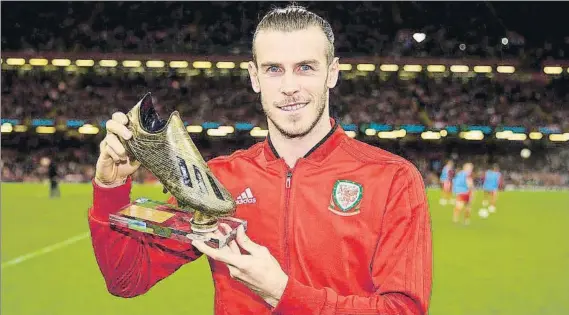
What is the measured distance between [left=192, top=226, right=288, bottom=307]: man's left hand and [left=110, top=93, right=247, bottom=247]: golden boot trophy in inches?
1.1

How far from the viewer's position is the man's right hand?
4.74ft

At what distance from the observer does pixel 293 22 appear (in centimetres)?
175

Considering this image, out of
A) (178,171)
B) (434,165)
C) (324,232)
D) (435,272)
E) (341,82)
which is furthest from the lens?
(434,165)

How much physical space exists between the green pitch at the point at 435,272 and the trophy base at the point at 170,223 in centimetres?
→ 368

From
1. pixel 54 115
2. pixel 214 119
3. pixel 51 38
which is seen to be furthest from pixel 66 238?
pixel 54 115

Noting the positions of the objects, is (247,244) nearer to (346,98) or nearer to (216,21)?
(216,21)

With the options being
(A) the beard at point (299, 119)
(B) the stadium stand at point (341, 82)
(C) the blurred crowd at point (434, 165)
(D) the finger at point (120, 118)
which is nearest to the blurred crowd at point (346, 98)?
(B) the stadium stand at point (341, 82)

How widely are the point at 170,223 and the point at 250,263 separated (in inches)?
11.2

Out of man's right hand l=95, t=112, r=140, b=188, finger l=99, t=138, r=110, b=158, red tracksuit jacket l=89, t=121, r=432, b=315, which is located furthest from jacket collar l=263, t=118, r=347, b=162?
finger l=99, t=138, r=110, b=158

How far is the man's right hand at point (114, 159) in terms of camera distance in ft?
4.74

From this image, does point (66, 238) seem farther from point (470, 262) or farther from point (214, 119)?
point (470, 262)

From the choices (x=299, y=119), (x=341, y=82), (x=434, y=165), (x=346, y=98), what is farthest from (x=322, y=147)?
(x=434, y=165)

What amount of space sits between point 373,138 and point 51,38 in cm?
817

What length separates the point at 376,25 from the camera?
19.7 ft
